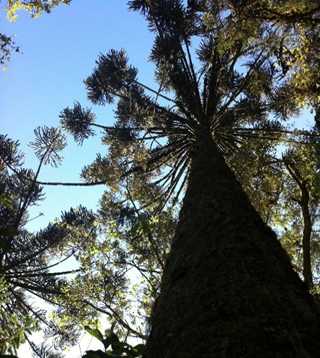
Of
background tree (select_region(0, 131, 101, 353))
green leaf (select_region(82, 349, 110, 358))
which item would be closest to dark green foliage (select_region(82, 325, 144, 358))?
green leaf (select_region(82, 349, 110, 358))

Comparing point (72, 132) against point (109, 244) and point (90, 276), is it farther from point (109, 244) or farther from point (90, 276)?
point (90, 276)

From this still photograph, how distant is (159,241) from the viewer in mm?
7516

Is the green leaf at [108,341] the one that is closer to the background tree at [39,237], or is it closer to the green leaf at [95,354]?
the green leaf at [95,354]

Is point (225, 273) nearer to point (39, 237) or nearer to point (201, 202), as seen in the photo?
point (201, 202)

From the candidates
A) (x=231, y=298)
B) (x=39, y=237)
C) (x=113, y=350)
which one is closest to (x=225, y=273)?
(x=231, y=298)

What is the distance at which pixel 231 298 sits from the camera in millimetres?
1472

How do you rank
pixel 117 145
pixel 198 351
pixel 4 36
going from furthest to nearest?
pixel 117 145 < pixel 4 36 < pixel 198 351

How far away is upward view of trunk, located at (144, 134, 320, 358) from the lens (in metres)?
1.20

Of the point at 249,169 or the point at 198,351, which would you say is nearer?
the point at 198,351

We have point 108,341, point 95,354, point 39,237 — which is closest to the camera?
point 95,354

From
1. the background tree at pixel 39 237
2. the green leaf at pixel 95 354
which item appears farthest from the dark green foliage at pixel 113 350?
the background tree at pixel 39 237

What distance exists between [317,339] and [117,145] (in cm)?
846

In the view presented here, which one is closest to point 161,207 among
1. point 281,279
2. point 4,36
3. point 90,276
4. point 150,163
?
point 150,163

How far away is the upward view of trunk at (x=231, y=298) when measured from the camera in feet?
3.93
